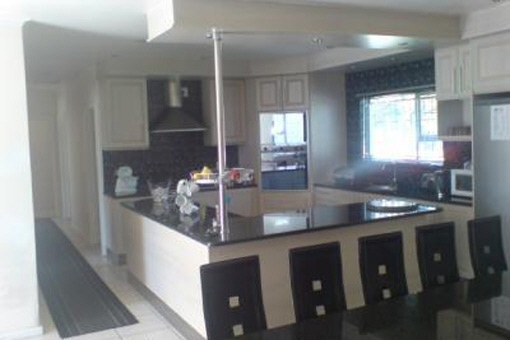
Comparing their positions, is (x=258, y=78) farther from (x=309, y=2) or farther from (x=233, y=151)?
(x=309, y=2)

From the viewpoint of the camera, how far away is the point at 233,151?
7500 mm

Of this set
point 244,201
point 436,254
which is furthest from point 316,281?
point 244,201

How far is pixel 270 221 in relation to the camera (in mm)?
3949

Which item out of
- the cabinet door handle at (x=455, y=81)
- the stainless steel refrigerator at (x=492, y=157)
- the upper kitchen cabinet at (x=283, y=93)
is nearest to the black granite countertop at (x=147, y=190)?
the upper kitchen cabinet at (x=283, y=93)

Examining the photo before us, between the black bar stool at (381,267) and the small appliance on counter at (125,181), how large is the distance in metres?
4.29

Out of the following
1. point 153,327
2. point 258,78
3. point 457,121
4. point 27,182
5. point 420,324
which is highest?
point 258,78

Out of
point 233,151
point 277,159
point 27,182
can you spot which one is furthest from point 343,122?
point 27,182

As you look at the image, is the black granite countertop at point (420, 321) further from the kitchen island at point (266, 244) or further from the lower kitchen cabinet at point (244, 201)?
the lower kitchen cabinet at point (244, 201)

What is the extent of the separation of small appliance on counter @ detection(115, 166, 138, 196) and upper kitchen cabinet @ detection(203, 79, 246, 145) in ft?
3.80

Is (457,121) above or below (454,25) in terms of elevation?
below

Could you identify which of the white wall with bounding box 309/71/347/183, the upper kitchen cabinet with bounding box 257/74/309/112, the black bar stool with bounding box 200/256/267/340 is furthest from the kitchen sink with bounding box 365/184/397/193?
the black bar stool with bounding box 200/256/267/340

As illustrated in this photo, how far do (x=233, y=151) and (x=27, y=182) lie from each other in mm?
3634

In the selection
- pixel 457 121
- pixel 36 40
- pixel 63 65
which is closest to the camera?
pixel 36 40

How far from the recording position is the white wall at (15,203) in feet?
13.5
